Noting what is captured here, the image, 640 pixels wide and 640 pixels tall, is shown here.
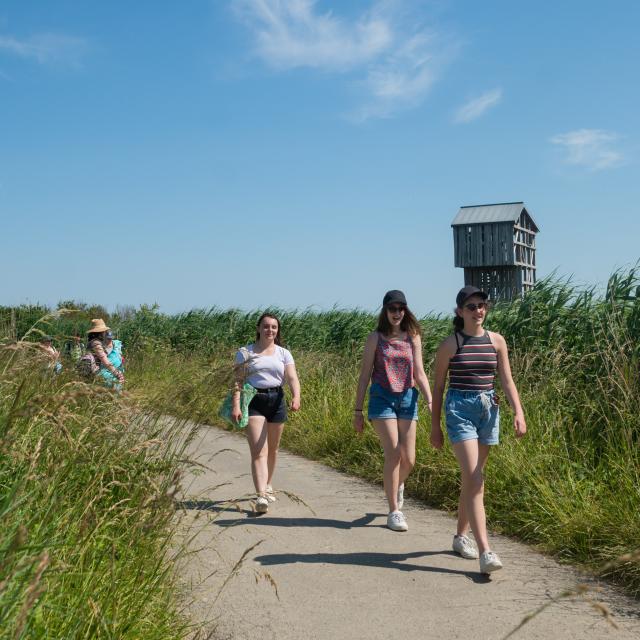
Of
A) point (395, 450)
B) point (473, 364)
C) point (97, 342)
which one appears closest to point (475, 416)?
point (473, 364)

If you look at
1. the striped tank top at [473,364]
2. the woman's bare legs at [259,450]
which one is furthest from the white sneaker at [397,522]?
the striped tank top at [473,364]

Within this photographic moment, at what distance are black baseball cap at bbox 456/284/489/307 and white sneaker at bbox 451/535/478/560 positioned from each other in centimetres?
173

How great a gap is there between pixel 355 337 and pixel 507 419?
528 inches

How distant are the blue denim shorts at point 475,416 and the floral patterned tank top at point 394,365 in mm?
1107

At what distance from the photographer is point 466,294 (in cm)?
544

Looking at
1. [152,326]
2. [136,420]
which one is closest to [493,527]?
[136,420]

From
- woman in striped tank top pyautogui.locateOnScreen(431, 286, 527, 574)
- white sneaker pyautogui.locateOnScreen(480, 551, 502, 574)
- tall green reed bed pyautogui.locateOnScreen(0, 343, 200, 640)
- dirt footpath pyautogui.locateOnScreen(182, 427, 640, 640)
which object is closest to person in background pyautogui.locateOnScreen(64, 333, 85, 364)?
dirt footpath pyautogui.locateOnScreen(182, 427, 640, 640)

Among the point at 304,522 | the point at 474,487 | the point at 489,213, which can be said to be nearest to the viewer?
the point at 474,487

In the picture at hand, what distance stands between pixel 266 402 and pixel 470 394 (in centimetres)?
239

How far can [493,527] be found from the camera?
620 cm

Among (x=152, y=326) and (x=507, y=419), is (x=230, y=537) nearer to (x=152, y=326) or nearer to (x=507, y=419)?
(x=507, y=419)

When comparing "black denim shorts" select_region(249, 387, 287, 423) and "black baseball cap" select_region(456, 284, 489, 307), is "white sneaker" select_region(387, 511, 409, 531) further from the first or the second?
"black baseball cap" select_region(456, 284, 489, 307)

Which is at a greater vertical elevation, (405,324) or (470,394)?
(405,324)

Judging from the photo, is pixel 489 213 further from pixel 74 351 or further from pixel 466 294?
pixel 466 294
